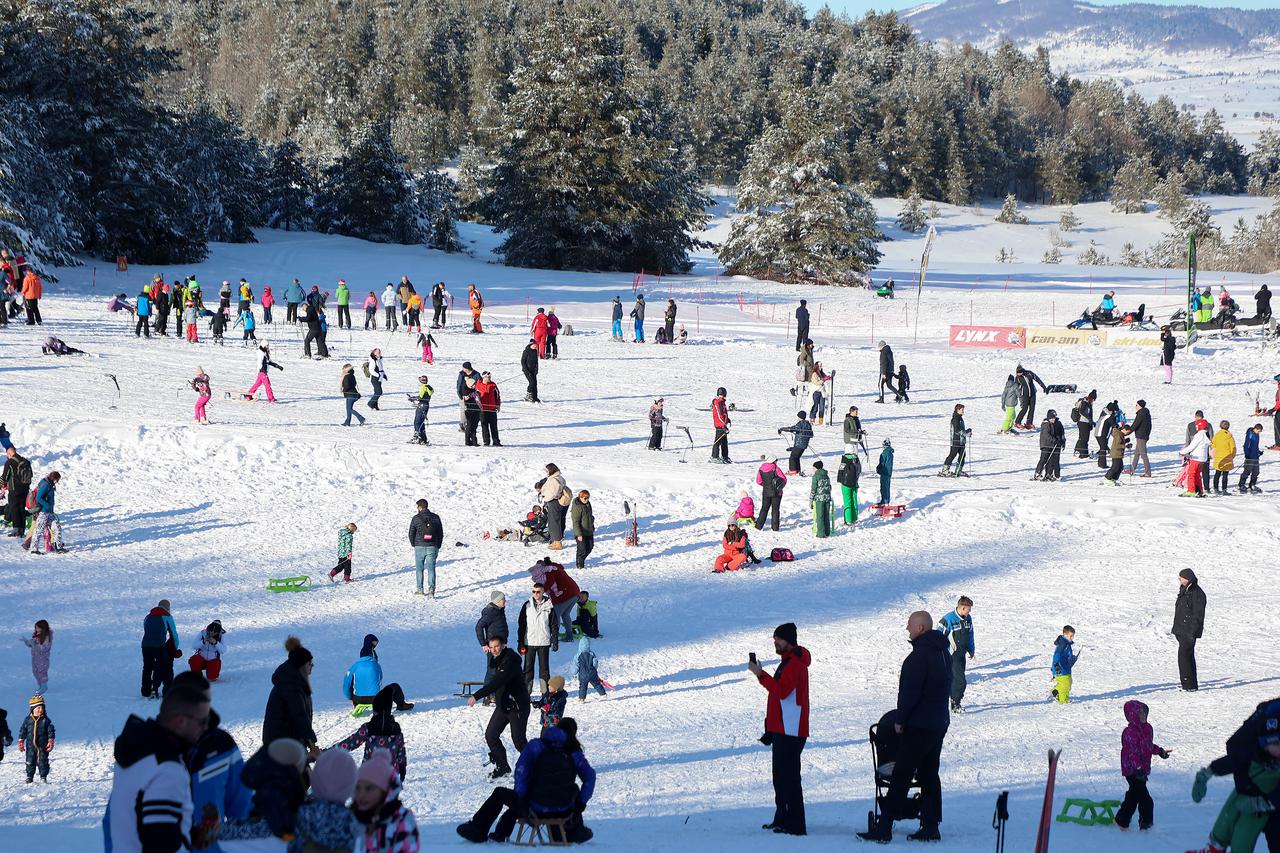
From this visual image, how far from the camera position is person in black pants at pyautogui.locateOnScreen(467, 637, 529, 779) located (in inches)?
374

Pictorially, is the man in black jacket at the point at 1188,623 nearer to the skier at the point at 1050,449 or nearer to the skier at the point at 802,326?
the skier at the point at 1050,449

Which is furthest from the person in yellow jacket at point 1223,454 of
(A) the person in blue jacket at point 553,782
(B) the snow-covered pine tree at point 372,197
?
(B) the snow-covered pine tree at point 372,197

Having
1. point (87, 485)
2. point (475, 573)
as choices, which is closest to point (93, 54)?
point (87, 485)

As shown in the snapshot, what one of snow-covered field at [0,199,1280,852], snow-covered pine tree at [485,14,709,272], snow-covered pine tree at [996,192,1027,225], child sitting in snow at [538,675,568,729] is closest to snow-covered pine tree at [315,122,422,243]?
snow-covered pine tree at [485,14,709,272]

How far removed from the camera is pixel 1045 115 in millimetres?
120562

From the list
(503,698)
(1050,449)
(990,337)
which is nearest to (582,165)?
(990,337)

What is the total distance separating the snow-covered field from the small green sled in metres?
0.19

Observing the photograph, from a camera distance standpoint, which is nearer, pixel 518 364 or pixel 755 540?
pixel 755 540

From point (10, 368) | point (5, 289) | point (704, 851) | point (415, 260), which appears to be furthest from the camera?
point (415, 260)

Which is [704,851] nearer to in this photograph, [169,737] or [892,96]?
[169,737]

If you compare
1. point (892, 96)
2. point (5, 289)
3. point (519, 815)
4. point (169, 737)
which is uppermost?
point (892, 96)

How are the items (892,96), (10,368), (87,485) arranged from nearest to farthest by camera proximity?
(87,485), (10,368), (892,96)

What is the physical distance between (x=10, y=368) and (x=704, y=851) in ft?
72.4

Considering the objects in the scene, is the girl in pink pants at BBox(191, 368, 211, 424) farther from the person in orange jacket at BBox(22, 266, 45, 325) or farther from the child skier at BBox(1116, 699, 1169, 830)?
the child skier at BBox(1116, 699, 1169, 830)
